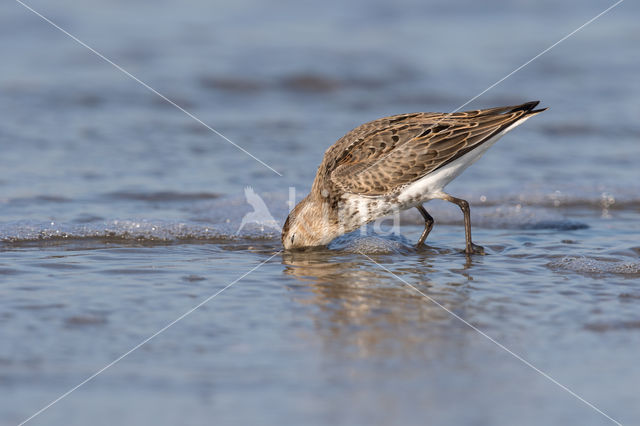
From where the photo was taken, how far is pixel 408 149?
25.4ft

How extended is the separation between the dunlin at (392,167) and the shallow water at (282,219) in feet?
1.06

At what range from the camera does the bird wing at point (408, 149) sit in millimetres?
7703

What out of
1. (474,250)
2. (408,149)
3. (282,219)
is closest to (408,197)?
(408,149)

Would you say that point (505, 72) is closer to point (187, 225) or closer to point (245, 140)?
point (245, 140)

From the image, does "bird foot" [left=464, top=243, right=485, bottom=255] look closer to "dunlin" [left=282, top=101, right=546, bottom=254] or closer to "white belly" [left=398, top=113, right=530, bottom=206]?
"dunlin" [left=282, top=101, right=546, bottom=254]

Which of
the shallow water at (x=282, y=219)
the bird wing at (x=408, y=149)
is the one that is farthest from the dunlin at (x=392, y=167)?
the shallow water at (x=282, y=219)

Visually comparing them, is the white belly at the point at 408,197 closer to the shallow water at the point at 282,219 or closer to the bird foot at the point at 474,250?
the shallow water at the point at 282,219

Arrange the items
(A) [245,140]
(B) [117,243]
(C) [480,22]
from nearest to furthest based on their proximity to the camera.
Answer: (B) [117,243], (A) [245,140], (C) [480,22]

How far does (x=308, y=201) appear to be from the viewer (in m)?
8.13

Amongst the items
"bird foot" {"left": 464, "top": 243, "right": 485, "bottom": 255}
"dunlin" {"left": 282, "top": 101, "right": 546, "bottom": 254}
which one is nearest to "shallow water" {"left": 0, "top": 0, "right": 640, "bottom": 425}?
"bird foot" {"left": 464, "top": 243, "right": 485, "bottom": 255}

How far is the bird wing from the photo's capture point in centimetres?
770

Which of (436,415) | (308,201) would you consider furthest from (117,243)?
(436,415)

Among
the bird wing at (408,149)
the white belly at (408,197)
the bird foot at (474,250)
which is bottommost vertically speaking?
the bird foot at (474,250)

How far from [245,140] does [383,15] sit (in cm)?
784
